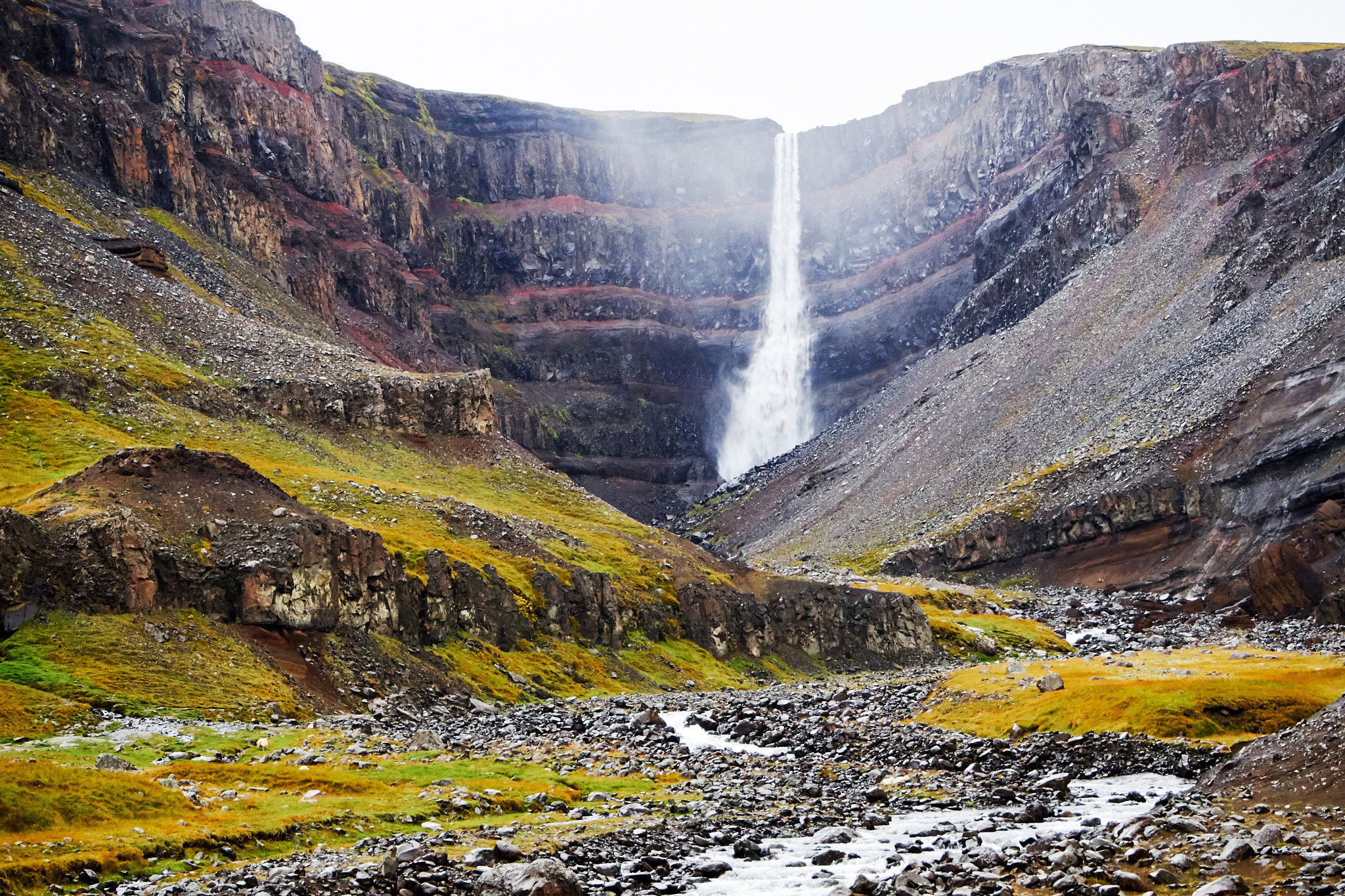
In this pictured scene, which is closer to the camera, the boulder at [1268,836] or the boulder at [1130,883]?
the boulder at [1130,883]

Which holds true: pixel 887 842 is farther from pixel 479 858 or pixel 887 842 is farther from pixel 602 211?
pixel 602 211

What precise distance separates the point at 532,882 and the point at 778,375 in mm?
160800

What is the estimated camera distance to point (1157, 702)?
34375 mm

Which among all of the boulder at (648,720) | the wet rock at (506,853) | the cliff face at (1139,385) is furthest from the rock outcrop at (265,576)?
the cliff face at (1139,385)

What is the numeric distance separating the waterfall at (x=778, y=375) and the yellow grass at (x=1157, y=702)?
398 feet

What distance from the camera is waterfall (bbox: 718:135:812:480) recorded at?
169m

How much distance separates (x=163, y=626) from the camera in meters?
38.5

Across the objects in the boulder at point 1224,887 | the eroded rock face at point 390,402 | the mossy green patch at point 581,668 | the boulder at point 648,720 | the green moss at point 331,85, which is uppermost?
the green moss at point 331,85

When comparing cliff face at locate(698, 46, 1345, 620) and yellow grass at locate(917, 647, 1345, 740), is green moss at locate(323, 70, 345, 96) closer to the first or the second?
cliff face at locate(698, 46, 1345, 620)

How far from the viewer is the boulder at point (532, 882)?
1744 centimetres

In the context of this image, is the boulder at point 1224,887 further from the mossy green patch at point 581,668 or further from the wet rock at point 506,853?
the mossy green patch at point 581,668

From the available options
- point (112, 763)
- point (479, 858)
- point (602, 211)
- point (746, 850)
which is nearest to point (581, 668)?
point (112, 763)

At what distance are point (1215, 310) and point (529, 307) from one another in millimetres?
102724

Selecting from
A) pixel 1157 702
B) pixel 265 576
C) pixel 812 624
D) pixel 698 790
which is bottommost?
pixel 812 624
